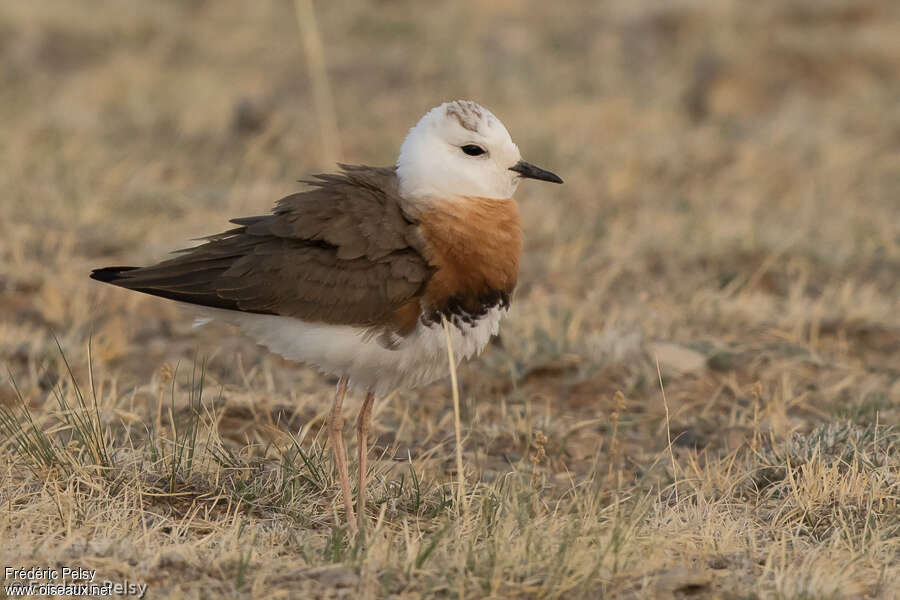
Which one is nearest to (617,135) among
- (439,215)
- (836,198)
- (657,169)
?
(657,169)

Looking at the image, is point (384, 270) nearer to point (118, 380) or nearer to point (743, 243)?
point (118, 380)

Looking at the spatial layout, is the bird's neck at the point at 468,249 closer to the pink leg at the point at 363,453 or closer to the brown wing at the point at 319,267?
the brown wing at the point at 319,267

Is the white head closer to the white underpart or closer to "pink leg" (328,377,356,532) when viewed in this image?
the white underpart

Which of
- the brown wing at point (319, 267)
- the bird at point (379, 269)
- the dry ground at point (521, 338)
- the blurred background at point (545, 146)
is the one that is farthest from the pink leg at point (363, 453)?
the blurred background at point (545, 146)

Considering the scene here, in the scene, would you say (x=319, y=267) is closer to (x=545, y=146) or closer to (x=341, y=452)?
(x=341, y=452)

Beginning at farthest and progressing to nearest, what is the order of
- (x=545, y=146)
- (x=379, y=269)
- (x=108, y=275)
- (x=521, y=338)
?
(x=545, y=146) → (x=521, y=338) → (x=108, y=275) → (x=379, y=269)

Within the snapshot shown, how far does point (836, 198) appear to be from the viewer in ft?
31.1

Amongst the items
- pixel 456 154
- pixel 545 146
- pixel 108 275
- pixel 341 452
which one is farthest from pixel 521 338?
pixel 545 146

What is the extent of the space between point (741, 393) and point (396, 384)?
2347 millimetres

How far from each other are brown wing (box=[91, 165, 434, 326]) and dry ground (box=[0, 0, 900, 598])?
0.53 m

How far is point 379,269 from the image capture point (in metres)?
4.13

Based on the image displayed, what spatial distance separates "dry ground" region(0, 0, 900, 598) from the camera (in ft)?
12.3

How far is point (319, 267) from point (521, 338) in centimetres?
236

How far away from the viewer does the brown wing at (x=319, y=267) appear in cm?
412
